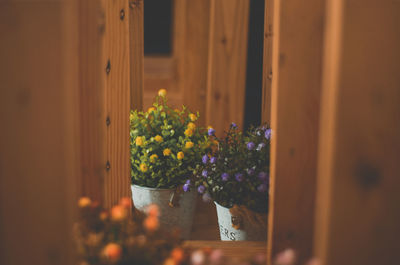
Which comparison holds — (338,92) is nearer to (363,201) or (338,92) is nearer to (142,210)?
(363,201)

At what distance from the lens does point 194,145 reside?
2.02 meters

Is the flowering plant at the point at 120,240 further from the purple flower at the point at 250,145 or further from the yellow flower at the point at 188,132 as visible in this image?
the yellow flower at the point at 188,132

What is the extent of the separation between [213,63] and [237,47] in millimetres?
213

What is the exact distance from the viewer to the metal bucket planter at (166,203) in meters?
1.94

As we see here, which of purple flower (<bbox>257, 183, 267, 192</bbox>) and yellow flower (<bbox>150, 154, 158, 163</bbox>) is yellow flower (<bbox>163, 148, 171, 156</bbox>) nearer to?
yellow flower (<bbox>150, 154, 158, 163</bbox>)

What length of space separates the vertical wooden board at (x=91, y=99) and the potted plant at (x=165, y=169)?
79 cm

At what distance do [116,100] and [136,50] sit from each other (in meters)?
1.08

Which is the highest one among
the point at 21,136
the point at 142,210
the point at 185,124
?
the point at 21,136

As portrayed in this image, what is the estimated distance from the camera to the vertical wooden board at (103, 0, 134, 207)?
1231mm

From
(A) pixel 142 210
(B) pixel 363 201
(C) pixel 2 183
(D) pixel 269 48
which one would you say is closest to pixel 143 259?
(C) pixel 2 183

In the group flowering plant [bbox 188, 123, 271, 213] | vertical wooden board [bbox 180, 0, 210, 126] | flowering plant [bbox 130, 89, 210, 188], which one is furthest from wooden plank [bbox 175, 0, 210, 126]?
flowering plant [bbox 188, 123, 271, 213]

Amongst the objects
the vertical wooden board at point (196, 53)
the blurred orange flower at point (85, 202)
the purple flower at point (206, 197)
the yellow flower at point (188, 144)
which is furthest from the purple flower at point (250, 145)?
Result: the vertical wooden board at point (196, 53)

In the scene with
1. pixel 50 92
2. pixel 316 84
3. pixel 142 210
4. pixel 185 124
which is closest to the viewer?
pixel 50 92

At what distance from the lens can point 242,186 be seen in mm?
1538
